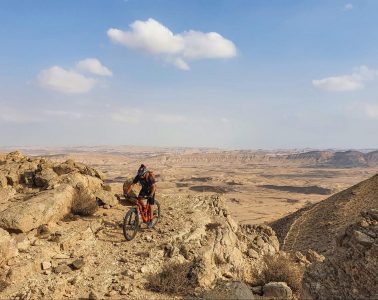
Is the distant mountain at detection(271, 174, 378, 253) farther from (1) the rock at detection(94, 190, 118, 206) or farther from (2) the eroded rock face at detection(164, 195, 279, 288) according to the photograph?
(1) the rock at detection(94, 190, 118, 206)

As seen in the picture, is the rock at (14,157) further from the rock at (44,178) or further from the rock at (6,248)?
the rock at (6,248)

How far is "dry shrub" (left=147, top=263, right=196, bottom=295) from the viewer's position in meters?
8.17

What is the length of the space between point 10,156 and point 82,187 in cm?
526

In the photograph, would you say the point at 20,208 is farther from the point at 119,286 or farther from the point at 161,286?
the point at 161,286

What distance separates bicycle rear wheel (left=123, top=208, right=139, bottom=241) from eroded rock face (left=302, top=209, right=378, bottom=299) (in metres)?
4.94

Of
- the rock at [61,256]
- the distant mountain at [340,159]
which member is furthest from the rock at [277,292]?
the distant mountain at [340,159]

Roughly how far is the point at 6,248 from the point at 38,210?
1935 mm

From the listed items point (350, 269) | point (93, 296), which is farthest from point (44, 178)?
point (350, 269)

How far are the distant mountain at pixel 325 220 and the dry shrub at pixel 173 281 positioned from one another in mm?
11685

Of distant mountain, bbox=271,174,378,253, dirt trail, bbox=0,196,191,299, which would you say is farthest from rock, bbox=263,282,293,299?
distant mountain, bbox=271,174,378,253

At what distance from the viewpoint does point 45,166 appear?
46.8 ft

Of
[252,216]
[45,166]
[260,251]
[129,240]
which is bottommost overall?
[252,216]

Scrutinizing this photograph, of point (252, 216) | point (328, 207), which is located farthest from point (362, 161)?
point (328, 207)

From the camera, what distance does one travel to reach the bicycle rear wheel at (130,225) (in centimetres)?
1046
